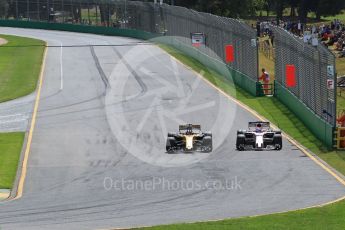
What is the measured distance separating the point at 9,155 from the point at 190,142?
20.0 feet

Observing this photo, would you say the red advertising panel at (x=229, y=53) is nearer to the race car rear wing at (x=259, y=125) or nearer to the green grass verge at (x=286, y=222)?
the race car rear wing at (x=259, y=125)

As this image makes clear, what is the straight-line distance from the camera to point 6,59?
6638 cm

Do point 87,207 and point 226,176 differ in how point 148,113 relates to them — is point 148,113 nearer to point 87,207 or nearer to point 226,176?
point 226,176

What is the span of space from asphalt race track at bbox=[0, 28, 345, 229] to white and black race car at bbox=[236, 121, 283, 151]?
29cm

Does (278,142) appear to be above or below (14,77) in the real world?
above

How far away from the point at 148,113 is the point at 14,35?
51717mm

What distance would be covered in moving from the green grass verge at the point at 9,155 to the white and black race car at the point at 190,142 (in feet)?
16.2

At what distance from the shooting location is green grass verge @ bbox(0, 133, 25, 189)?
27.9 meters

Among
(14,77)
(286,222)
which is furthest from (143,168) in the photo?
(14,77)

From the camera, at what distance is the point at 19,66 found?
61.8 meters

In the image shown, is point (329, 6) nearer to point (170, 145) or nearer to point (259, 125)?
point (259, 125)

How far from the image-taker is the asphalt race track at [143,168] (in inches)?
896

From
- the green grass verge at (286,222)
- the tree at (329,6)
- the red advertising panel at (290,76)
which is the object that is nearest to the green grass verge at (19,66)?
the red advertising panel at (290,76)

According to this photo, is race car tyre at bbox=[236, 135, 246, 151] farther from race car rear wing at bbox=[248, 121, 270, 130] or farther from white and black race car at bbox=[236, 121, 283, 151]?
race car rear wing at bbox=[248, 121, 270, 130]
